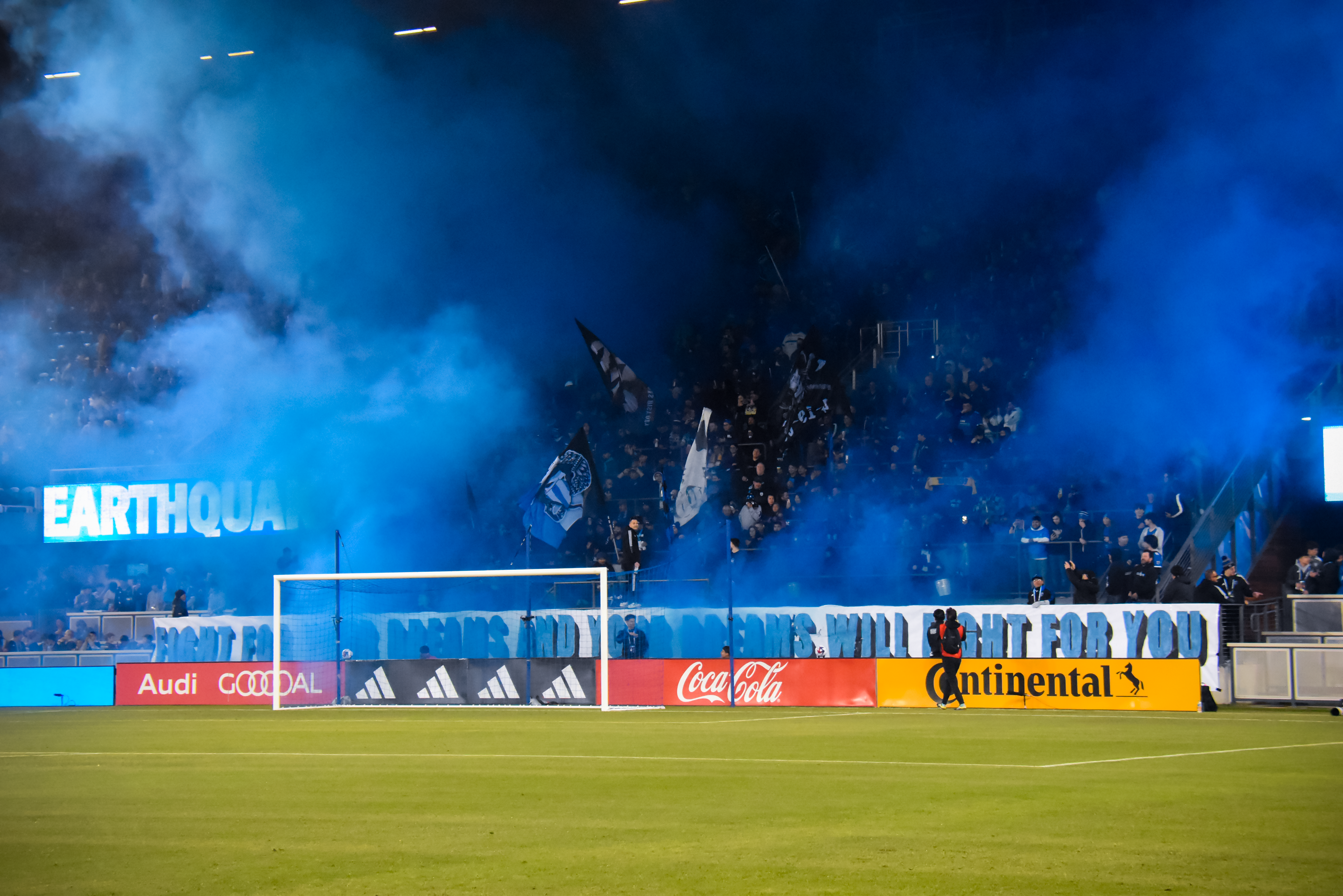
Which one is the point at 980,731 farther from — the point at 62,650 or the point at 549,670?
the point at 62,650

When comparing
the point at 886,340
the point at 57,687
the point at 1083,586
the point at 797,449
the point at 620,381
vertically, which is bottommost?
the point at 57,687

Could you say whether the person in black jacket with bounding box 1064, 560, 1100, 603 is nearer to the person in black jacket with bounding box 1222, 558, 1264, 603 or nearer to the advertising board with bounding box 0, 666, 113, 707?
the person in black jacket with bounding box 1222, 558, 1264, 603

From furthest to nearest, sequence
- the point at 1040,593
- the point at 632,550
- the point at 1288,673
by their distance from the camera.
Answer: the point at 632,550 < the point at 1040,593 < the point at 1288,673

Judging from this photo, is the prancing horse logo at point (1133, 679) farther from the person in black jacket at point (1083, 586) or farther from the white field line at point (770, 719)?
the white field line at point (770, 719)

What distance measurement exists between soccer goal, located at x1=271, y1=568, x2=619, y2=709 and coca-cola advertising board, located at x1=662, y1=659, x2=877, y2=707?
1.38 m

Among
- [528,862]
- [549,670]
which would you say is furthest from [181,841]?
[549,670]

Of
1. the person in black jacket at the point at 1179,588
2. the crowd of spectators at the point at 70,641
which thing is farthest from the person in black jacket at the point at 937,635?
the crowd of spectators at the point at 70,641

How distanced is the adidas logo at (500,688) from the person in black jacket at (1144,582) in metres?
11.0

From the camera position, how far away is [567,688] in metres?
24.1

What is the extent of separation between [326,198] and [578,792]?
2520 cm

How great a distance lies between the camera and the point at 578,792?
10.7m

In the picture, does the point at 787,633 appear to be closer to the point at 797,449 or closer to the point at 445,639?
the point at 797,449

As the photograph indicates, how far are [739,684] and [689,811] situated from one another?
14.2 m

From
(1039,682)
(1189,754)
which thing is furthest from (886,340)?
(1189,754)
